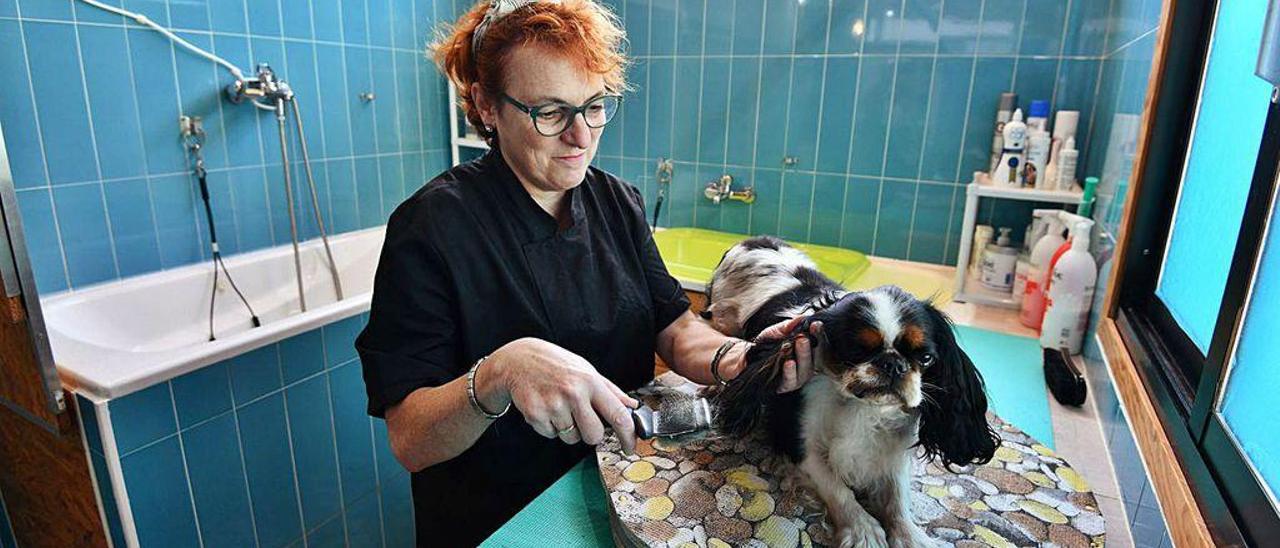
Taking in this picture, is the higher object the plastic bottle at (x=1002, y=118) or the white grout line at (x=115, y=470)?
the plastic bottle at (x=1002, y=118)

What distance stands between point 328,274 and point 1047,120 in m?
2.45

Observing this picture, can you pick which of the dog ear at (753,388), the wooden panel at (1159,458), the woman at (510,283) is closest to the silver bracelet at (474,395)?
the woman at (510,283)

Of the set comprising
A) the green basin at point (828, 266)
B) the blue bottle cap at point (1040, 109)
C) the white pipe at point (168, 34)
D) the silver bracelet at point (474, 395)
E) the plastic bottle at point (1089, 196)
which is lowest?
the green basin at point (828, 266)

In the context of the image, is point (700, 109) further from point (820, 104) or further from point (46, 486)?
point (46, 486)

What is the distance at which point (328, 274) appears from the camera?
2600 mm

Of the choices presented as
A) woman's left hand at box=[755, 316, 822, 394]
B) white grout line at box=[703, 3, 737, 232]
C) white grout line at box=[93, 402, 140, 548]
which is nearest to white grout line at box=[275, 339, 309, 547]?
white grout line at box=[93, 402, 140, 548]

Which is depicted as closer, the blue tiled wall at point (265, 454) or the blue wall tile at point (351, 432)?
the blue tiled wall at point (265, 454)

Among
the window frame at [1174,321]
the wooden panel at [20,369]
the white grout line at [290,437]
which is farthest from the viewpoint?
the white grout line at [290,437]

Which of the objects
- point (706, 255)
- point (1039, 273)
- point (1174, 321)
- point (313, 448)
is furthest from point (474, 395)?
point (706, 255)

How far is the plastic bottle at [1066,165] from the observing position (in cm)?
181

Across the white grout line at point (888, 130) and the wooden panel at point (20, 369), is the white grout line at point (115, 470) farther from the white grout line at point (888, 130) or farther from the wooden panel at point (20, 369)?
the white grout line at point (888, 130)

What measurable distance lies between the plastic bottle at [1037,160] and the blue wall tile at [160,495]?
2.21m

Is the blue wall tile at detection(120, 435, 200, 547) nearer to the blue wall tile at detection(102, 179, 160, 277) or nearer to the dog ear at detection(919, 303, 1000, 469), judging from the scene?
the blue wall tile at detection(102, 179, 160, 277)

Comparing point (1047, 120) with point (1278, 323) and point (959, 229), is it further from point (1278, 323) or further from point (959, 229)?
point (1278, 323)
